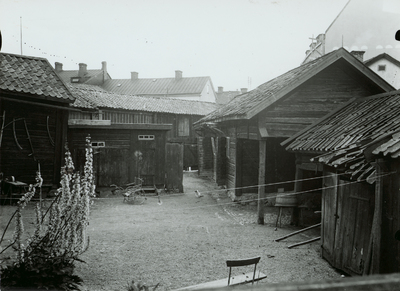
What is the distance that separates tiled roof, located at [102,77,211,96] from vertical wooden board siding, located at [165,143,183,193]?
28.4 metres

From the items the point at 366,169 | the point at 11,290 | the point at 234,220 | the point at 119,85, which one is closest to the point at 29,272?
the point at 11,290

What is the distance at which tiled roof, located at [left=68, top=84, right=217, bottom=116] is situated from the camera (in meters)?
22.7

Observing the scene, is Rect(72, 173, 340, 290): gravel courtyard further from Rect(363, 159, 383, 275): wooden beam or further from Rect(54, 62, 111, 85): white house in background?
Rect(54, 62, 111, 85): white house in background

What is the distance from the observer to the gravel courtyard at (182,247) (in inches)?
251

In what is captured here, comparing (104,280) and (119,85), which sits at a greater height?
(119,85)

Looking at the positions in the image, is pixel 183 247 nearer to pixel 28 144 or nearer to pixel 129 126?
pixel 28 144

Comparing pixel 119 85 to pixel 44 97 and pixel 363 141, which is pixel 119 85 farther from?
pixel 363 141

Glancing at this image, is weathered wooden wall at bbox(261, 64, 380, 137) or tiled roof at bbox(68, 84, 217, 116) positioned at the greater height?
tiled roof at bbox(68, 84, 217, 116)

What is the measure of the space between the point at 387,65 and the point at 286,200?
16.1 meters

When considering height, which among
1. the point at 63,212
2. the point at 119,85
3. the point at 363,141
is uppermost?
the point at 119,85

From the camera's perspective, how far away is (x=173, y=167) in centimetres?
1595

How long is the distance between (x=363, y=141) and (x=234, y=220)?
5995mm

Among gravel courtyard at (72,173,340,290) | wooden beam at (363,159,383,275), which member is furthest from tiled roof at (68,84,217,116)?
wooden beam at (363,159,383,275)

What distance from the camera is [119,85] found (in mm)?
45312
